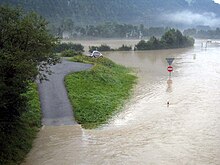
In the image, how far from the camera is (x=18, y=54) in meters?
16.4

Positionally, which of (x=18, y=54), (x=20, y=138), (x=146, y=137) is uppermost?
(x=18, y=54)

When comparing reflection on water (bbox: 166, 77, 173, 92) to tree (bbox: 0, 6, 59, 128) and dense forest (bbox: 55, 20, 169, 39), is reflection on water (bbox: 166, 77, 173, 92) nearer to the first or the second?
tree (bbox: 0, 6, 59, 128)

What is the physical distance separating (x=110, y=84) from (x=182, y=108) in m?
7.84

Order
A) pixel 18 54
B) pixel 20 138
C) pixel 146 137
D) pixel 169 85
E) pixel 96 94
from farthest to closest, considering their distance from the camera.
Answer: pixel 169 85, pixel 96 94, pixel 146 137, pixel 20 138, pixel 18 54

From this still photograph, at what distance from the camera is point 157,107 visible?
87.6ft

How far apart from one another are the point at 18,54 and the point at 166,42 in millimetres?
77721

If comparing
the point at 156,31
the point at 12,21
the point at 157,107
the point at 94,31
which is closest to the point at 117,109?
the point at 157,107

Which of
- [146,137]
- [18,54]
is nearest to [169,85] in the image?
[146,137]

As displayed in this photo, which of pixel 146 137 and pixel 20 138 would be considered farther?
pixel 146 137

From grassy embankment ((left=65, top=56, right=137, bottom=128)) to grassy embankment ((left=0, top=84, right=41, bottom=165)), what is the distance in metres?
2.73

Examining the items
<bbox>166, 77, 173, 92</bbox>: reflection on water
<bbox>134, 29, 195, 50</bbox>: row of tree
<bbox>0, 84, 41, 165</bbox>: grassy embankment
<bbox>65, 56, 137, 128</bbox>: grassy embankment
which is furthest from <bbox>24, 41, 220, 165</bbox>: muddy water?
<bbox>134, 29, 195, 50</bbox>: row of tree

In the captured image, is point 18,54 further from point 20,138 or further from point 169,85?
point 169,85

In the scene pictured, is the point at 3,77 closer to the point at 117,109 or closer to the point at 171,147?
the point at 171,147

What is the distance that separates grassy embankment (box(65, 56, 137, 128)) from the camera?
23.0 metres
